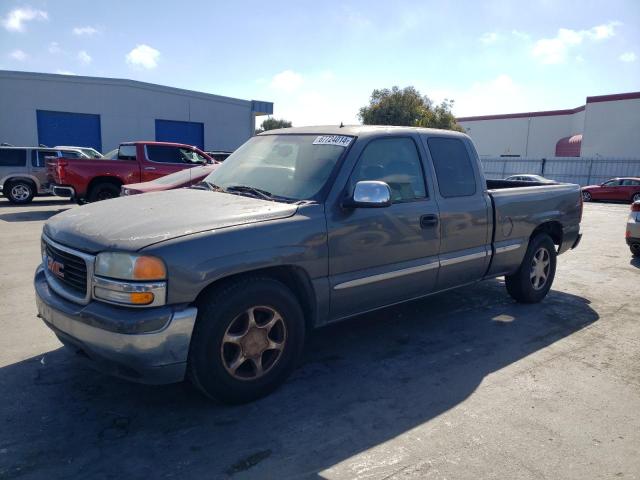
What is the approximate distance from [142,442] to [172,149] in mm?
11204

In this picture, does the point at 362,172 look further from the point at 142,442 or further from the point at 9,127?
the point at 9,127

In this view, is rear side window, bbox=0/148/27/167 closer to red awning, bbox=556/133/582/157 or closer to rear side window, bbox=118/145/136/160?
rear side window, bbox=118/145/136/160

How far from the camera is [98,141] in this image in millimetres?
26453

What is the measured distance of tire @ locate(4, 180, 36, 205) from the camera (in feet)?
50.0

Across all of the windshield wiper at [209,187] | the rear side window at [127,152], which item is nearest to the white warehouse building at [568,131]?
the rear side window at [127,152]

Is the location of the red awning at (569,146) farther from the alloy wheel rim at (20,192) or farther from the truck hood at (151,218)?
the truck hood at (151,218)

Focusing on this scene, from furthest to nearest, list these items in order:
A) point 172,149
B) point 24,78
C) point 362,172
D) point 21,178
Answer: point 24,78 < point 21,178 < point 172,149 < point 362,172

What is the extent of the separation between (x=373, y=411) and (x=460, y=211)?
2112 mm

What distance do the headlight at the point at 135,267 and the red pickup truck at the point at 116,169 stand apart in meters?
10.3

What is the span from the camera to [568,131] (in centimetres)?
4369

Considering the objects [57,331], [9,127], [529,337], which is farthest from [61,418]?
[9,127]

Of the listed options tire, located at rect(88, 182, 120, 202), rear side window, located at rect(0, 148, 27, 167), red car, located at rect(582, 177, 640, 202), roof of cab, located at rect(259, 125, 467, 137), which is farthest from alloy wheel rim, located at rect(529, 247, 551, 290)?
red car, located at rect(582, 177, 640, 202)

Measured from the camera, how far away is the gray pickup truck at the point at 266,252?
285 centimetres

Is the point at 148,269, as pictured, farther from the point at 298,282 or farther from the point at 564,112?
the point at 564,112
